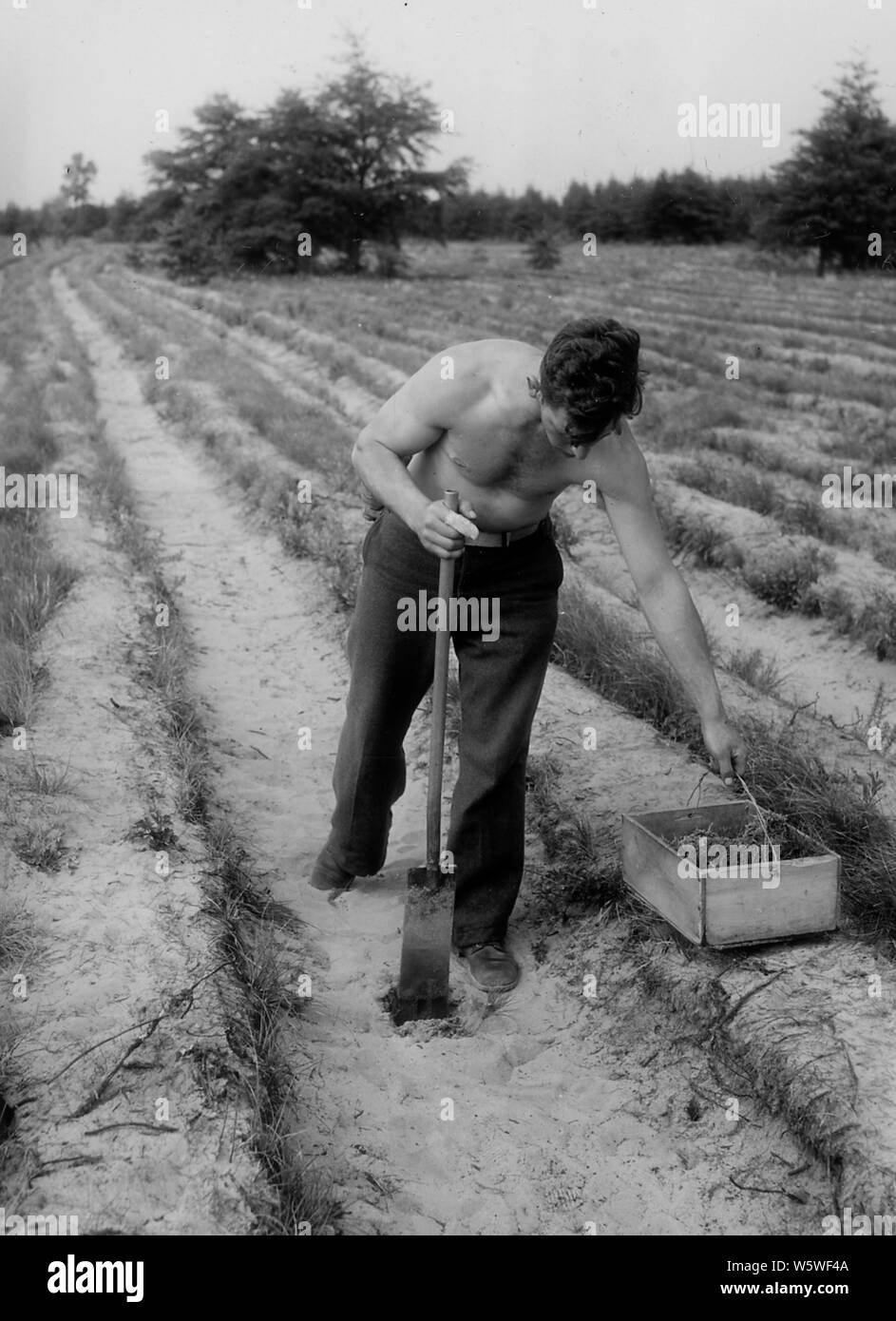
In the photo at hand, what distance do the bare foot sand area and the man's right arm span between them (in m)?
1.30

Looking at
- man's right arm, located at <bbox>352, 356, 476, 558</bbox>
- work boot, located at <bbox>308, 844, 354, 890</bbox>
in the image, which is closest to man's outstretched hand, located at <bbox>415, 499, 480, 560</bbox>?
man's right arm, located at <bbox>352, 356, 476, 558</bbox>

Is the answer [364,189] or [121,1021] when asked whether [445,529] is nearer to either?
[121,1021]

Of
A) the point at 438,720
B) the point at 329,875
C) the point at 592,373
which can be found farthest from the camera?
the point at 329,875

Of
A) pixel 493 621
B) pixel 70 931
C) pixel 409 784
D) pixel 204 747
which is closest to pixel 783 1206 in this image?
pixel 493 621

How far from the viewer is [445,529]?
313cm

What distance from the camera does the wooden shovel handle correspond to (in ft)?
10.8

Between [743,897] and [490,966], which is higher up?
[743,897]

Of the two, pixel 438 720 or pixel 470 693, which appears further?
pixel 470 693

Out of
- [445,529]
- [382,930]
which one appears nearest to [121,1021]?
[382,930]

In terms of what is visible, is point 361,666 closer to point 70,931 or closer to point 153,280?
point 70,931

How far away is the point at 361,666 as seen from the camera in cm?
378

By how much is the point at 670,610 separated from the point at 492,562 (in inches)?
19.7

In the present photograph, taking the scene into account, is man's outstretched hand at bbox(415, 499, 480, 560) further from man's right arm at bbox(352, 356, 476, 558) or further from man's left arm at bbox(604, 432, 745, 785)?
man's left arm at bbox(604, 432, 745, 785)

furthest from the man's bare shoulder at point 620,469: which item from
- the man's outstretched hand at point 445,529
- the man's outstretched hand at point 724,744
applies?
the man's outstretched hand at point 724,744
